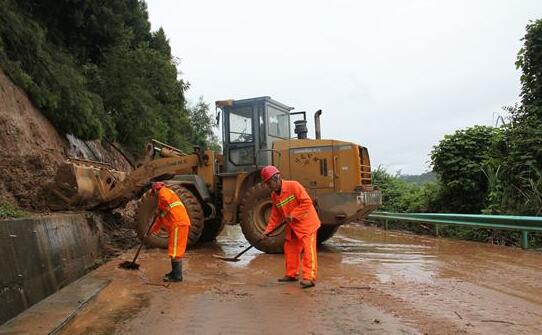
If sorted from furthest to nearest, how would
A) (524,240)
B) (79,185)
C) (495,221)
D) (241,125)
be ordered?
(241,125) < (79,185) < (495,221) < (524,240)

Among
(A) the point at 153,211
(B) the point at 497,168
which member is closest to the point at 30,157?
(A) the point at 153,211

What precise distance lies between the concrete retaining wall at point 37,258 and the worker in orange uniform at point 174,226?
145 centimetres

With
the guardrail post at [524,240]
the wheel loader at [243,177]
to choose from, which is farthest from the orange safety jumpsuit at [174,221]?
the guardrail post at [524,240]

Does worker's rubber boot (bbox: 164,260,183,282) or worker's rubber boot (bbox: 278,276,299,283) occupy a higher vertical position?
worker's rubber boot (bbox: 164,260,183,282)

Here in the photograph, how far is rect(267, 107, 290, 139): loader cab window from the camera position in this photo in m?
11.3

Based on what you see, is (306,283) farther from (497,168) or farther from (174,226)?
(497,168)

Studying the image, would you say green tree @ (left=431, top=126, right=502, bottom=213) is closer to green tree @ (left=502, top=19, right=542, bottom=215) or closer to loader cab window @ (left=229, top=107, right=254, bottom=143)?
green tree @ (left=502, top=19, right=542, bottom=215)

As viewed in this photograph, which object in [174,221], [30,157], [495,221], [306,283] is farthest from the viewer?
[30,157]

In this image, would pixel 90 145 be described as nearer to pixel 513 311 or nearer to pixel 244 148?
pixel 244 148

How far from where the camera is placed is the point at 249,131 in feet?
37.1

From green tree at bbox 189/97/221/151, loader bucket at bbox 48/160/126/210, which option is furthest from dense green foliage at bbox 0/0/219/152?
green tree at bbox 189/97/221/151

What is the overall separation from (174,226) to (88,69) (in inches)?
540

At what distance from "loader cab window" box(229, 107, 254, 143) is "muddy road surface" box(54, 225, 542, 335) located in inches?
107

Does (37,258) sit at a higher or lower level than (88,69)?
lower
